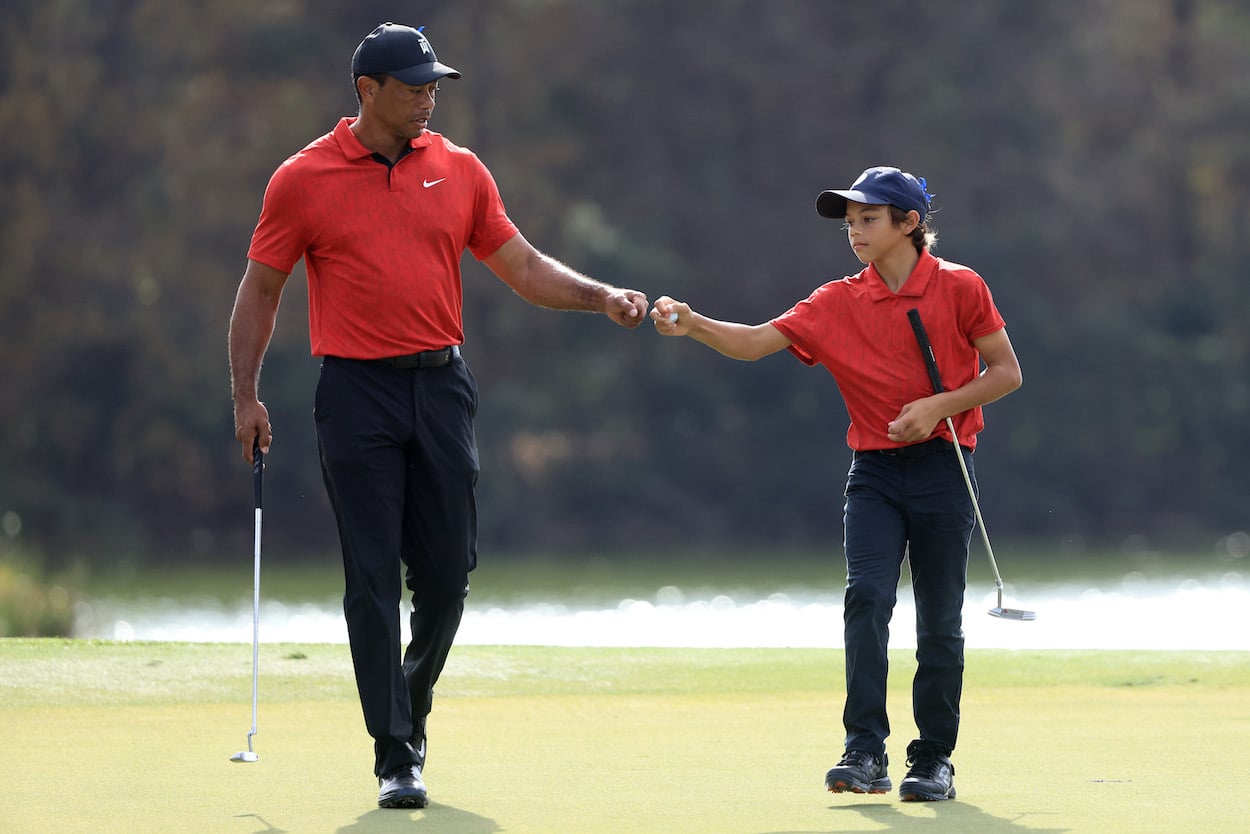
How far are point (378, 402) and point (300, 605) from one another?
17049 millimetres

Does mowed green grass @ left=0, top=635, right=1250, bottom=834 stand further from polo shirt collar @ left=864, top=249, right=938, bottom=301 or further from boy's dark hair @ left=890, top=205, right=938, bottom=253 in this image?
boy's dark hair @ left=890, top=205, right=938, bottom=253

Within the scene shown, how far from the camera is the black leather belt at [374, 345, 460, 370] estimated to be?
5.41 meters

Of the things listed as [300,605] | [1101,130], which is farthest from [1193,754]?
[1101,130]

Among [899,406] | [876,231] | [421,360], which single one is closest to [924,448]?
[899,406]

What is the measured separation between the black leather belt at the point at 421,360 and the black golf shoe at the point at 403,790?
→ 1.00 meters

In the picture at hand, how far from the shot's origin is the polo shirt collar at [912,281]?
5.67m

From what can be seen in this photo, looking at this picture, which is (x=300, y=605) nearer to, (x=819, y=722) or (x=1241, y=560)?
(x=1241, y=560)

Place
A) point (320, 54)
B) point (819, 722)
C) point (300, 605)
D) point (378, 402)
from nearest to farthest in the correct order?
1. point (378, 402)
2. point (819, 722)
3. point (300, 605)
4. point (320, 54)

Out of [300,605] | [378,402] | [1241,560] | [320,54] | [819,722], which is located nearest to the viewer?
[378,402]

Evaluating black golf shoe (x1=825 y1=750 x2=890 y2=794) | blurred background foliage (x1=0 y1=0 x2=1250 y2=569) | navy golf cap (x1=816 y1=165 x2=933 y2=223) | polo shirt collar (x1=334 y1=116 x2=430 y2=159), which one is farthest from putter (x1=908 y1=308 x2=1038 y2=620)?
blurred background foliage (x1=0 y1=0 x2=1250 y2=569)

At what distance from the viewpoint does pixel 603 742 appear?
622cm

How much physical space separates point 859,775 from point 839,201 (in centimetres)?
158

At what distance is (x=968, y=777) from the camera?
18.2 feet

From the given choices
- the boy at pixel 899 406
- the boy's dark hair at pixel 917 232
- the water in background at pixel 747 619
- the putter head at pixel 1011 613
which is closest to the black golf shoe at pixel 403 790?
the boy at pixel 899 406
